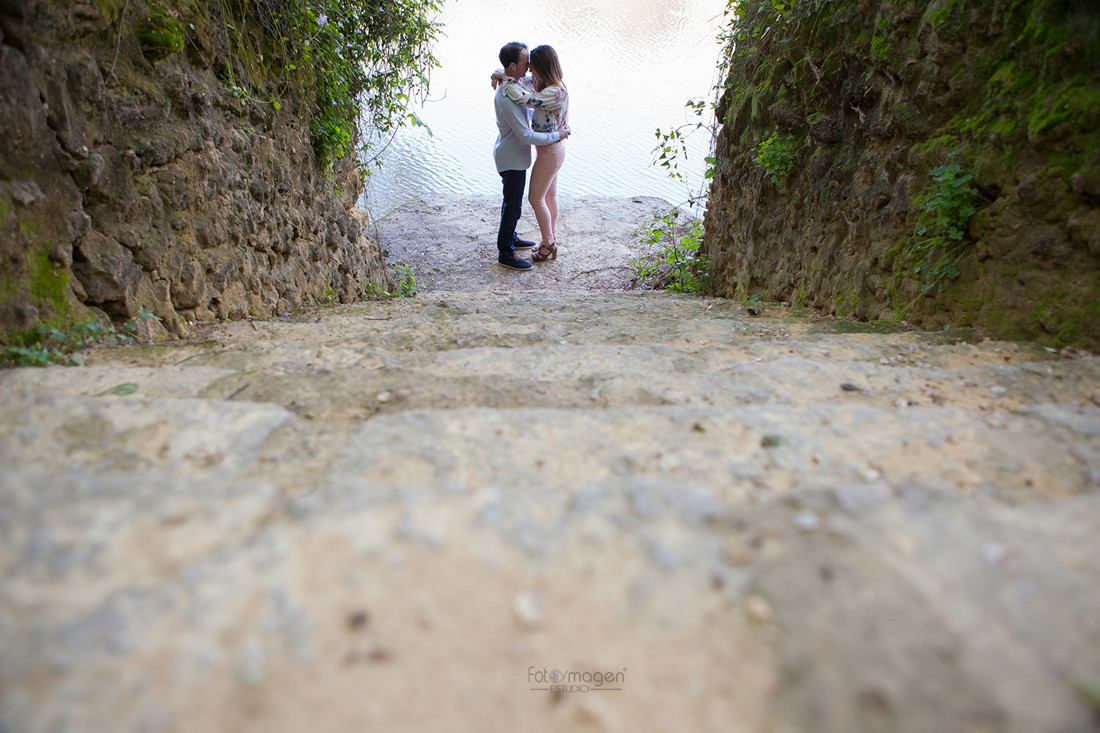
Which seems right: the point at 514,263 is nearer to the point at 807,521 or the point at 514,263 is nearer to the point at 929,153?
the point at 929,153

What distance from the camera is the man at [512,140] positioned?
421cm

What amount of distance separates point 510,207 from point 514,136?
1.78ft

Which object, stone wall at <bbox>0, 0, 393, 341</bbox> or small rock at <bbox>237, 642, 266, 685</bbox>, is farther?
stone wall at <bbox>0, 0, 393, 341</bbox>

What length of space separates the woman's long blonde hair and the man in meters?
0.08

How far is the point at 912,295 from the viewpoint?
75.4 inches

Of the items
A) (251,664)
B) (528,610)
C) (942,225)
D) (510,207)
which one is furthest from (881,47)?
(510,207)

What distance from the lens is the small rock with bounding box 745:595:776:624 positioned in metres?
0.66

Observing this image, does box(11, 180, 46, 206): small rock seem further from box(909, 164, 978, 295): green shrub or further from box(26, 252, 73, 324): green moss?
box(909, 164, 978, 295): green shrub

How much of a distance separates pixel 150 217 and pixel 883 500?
210 centimetres

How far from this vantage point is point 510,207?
477cm

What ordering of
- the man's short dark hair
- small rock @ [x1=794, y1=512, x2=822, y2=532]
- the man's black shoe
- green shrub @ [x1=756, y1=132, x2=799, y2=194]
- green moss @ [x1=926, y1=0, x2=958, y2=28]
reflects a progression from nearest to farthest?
small rock @ [x1=794, y1=512, x2=822, y2=532]
green moss @ [x1=926, y1=0, x2=958, y2=28]
green shrub @ [x1=756, y1=132, x2=799, y2=194]
the man's short dark hair
the man's black shoe

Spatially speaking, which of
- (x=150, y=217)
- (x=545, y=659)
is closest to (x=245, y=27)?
(x=150, y=217)

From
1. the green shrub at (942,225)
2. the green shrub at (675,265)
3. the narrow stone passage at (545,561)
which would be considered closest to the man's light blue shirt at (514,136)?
the green shrub at (675,265)

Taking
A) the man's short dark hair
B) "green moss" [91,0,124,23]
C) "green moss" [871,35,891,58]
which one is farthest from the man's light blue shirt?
"green moss" [91,0,124,23]
